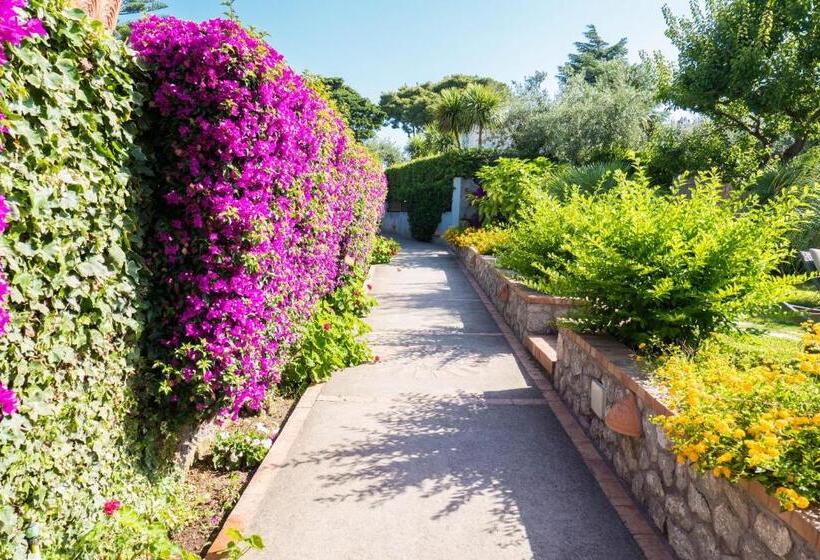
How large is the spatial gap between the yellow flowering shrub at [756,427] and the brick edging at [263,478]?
2482mm

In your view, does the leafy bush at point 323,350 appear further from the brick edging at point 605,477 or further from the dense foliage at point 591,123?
the dense foliage at point 591,123

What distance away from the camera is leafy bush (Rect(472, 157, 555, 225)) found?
14080 mm

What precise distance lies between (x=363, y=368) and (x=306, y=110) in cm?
292

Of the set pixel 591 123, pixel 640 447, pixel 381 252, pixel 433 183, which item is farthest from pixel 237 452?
pixel 433 183

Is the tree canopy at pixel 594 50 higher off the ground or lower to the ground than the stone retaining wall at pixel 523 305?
higher

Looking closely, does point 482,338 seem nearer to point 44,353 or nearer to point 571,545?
point 571,545

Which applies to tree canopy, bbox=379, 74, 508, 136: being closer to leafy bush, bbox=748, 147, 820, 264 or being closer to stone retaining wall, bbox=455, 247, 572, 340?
leafy bush, bbox=748, 147, 820, 264

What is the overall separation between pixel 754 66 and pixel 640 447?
14289 mm

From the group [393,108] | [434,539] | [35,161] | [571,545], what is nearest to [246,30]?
[35,161]

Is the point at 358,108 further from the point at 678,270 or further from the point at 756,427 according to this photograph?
the point at 756,427

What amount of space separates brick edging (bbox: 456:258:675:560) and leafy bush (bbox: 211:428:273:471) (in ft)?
8.09

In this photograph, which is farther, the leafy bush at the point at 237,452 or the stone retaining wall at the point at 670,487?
the leafy bush at the point at 237,452

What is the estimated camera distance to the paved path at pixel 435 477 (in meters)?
3.21

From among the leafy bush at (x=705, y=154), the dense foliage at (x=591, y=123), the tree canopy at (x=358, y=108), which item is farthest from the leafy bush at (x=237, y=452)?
the tree canopy at (x=358, y=108)
